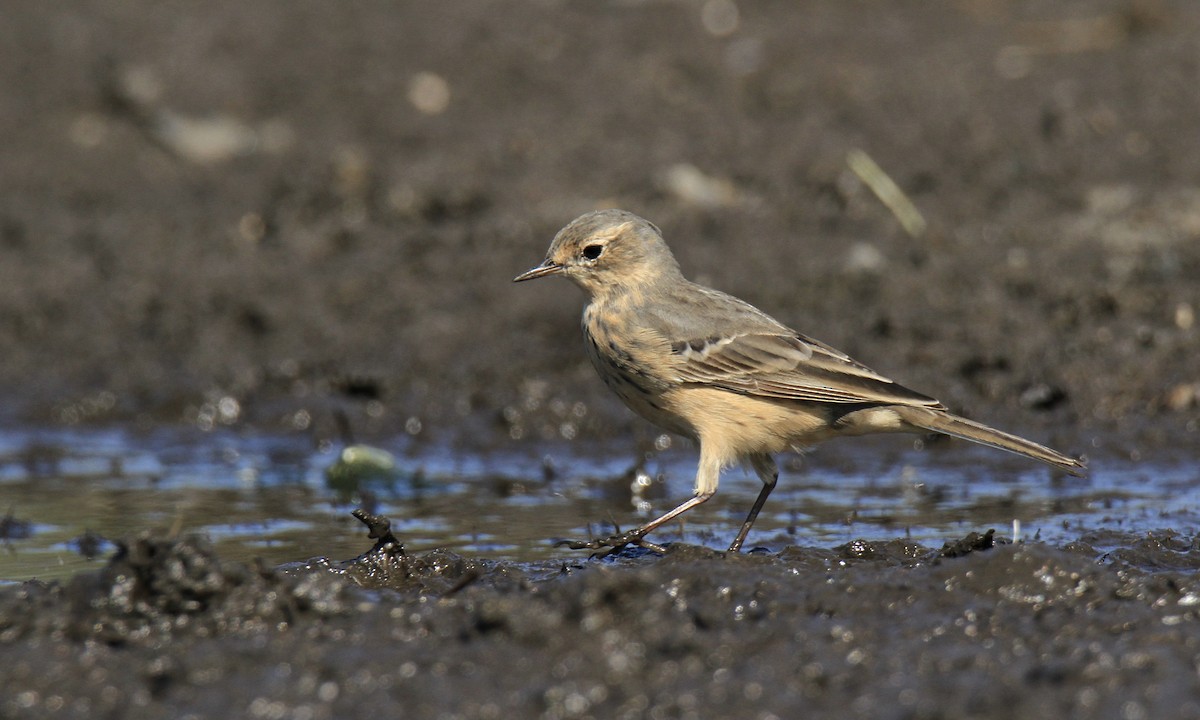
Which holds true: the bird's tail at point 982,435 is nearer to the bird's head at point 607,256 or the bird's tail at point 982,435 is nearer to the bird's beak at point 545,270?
the bird's head at point 607,256

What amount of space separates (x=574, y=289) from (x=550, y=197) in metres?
0.93

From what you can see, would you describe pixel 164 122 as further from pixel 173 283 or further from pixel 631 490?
pixel 631 490

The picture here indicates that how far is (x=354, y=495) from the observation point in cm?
817

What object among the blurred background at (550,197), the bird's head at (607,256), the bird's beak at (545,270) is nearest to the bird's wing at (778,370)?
the bird's head at (607,256)

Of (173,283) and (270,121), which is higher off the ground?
(270,121)

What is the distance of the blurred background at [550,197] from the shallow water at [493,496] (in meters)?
0.39

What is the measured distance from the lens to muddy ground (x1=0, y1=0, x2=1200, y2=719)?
185 inches

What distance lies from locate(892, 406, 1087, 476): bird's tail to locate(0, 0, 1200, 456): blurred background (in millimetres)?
2013

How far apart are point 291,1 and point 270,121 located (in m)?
1.87

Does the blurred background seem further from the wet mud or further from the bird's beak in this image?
A: the wet mud

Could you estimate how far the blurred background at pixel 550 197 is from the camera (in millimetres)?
9438

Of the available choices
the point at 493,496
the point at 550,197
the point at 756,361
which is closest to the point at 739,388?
the point at 756,361

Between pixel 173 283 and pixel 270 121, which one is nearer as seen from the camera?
pixel 173 283

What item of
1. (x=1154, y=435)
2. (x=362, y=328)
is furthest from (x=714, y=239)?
(x=1154, y=435)
